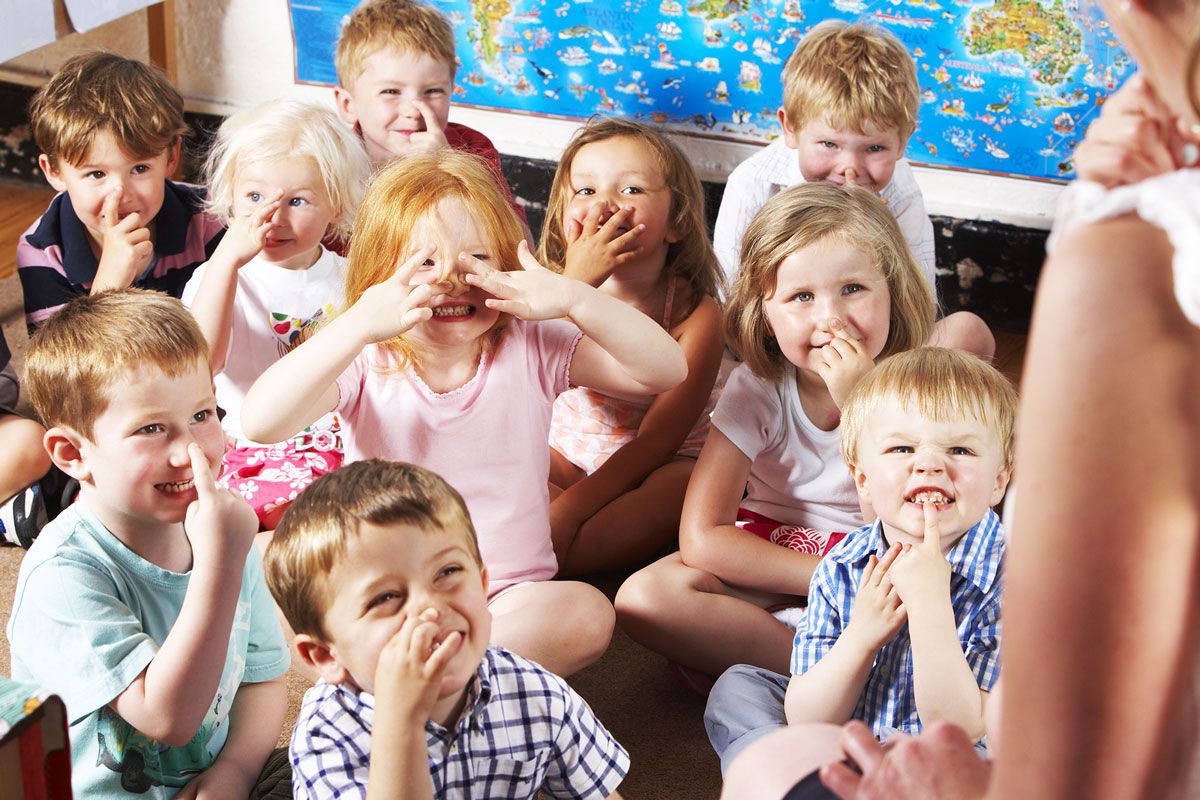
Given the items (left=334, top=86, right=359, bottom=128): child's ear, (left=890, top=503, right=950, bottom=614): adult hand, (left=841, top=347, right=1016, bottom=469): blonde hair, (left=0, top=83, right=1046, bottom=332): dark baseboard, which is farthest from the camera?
(left=0, top=83, right=1046, bottom=332): dark baseboard

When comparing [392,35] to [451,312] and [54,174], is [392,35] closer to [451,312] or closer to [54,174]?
[54,174]

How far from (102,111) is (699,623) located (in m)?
1.16

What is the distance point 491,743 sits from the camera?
103cm

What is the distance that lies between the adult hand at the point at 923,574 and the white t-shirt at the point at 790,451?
0.43 meters

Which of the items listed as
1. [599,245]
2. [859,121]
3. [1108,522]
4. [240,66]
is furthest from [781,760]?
[240,66]

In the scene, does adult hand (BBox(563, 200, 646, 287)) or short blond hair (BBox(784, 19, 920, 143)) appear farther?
short blond hair (BBox(784, 19, 920, 143))

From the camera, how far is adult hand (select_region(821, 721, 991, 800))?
0.63 meters

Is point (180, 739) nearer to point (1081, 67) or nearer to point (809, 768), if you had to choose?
point (809, 768)

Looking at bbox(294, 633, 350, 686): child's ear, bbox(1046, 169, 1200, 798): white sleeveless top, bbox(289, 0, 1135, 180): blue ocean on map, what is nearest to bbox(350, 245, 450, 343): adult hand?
bbox(294, 633, 350, 686): child's ear

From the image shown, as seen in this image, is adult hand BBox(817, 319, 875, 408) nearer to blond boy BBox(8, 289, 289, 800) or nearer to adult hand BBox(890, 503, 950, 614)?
adult hand BBox(890, 503, 950, 614)

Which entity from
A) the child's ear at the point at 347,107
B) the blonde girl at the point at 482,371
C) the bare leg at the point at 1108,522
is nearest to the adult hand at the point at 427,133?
the child's ear at the point at 347,107

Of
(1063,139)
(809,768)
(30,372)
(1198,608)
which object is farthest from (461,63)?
(1198,608)

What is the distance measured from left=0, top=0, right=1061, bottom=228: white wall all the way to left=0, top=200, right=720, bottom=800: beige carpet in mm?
1442

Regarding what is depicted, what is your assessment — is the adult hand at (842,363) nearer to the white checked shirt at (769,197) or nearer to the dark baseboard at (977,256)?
the white checked shirt at (769,197)
